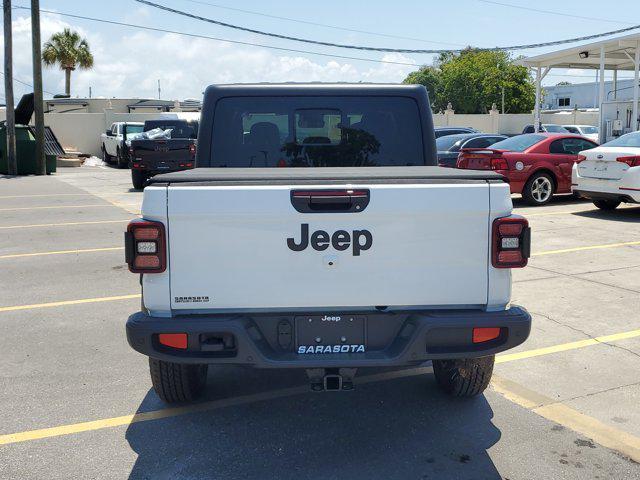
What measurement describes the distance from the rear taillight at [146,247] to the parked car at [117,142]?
24.7 m

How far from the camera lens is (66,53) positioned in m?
59.2

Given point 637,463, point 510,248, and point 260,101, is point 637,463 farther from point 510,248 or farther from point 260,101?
point 260,101

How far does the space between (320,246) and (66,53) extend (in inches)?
2422

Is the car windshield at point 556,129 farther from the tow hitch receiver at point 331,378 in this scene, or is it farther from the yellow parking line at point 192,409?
the tow hitch receiver at point 331,378

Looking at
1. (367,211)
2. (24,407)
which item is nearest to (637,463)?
(367,211)

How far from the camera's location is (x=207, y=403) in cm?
462

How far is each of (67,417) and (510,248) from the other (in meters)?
2.83

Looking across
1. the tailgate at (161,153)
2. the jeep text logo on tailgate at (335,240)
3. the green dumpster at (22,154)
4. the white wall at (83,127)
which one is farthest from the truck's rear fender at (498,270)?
the white wall at (83,127)

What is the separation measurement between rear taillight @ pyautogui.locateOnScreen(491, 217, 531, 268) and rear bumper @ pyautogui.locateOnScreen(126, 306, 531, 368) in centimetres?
28

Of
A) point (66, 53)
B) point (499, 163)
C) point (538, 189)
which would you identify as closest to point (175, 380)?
point (499, 163)

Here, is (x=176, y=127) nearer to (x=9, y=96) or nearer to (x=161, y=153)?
(x=161, y=153)

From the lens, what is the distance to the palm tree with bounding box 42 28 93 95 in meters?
59.3

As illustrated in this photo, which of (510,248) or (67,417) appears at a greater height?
(510,248)

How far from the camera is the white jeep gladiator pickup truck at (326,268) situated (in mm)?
3553
